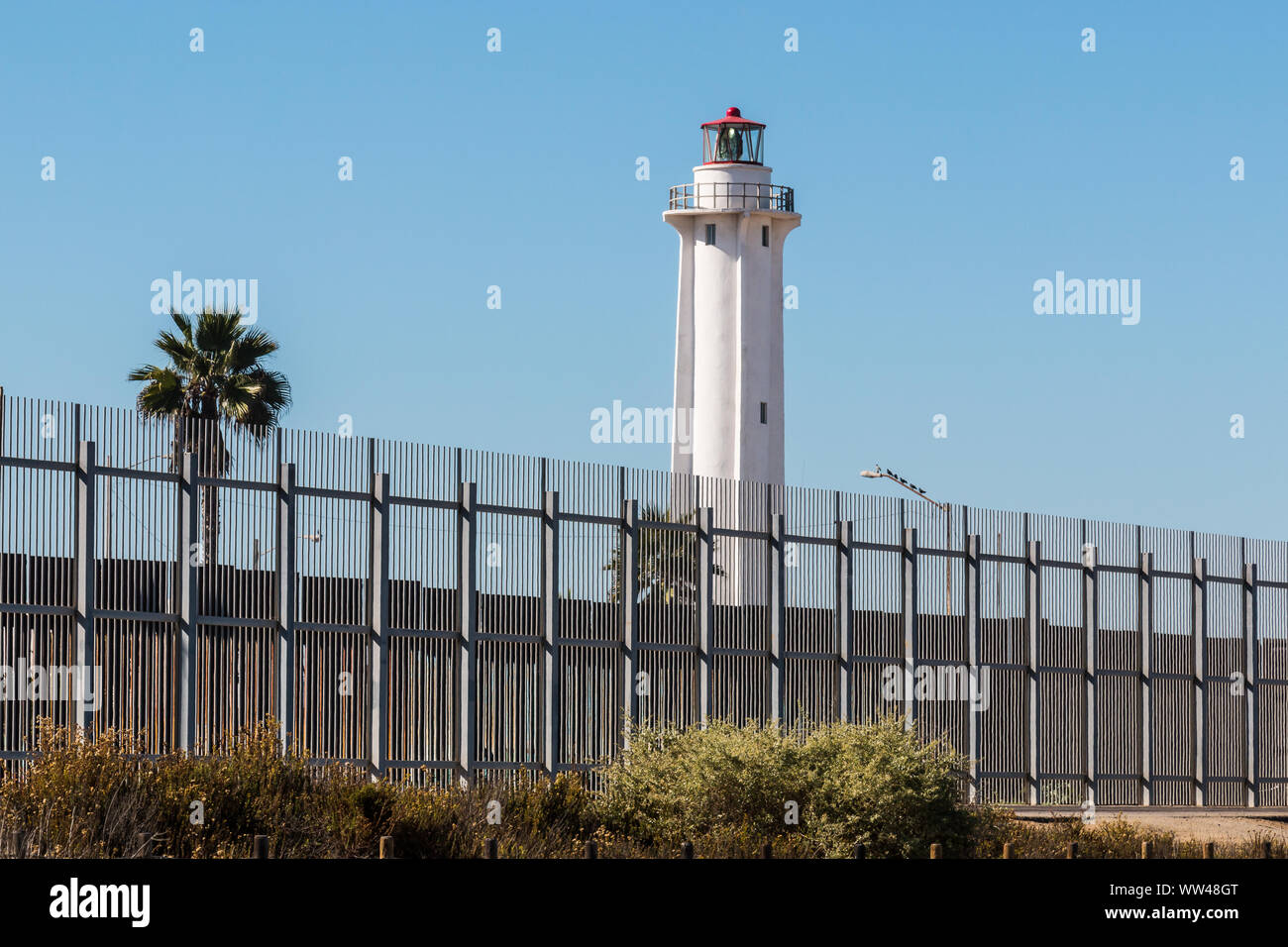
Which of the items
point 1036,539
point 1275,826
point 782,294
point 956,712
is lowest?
point 1275,826

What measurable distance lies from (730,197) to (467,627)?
29674 millimetres

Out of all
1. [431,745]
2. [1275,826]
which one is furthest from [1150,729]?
[431,745]

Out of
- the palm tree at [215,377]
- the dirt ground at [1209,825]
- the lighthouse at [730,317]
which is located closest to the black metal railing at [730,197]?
the lighthouse at [730,317]

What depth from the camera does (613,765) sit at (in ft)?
67.5

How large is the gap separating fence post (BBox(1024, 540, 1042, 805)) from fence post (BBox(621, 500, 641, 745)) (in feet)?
22.5

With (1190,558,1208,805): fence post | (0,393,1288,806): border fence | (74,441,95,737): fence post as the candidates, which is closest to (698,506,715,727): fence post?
(0,393,1288,806): border fence

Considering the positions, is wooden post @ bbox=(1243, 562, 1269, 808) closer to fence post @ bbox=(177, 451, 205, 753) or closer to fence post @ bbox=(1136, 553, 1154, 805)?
fence post @ bbox=(1136, 553, 1154, 805)

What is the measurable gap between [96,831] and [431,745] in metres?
5.22

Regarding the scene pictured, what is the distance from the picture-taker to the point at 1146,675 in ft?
92.9

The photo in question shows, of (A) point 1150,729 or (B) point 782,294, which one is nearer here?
(A) point 1150,729

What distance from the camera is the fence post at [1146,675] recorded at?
28.2m
